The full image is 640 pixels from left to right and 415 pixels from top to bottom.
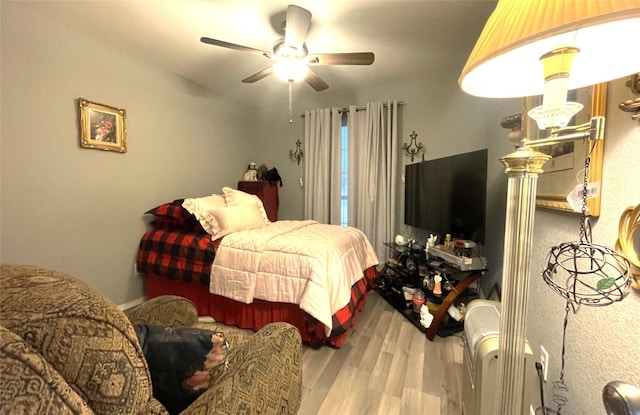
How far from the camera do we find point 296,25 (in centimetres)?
192

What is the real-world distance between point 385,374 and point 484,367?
0.84m

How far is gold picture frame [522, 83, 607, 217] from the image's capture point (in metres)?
0.81

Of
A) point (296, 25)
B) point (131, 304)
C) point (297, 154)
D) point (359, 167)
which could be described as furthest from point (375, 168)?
point (131, 304)

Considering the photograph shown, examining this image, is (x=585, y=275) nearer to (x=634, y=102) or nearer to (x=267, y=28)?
(x=634, y=102)

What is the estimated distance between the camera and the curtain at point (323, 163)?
370 cm

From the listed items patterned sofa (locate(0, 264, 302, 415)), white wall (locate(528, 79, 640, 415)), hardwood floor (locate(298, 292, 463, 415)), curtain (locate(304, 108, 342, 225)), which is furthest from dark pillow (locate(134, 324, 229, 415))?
curtain (locate(304, 108, 342, 225))

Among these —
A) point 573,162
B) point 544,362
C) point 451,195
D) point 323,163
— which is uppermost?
point 323,163

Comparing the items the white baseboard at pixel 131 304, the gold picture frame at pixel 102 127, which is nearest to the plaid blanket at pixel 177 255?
the white baseboard at pixel 131 304

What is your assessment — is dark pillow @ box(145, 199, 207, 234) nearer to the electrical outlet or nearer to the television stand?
the television stand

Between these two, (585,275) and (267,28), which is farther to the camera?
(267,28)

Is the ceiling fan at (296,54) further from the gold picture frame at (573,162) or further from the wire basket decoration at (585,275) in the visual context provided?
the wire basket decoration at (585,275)

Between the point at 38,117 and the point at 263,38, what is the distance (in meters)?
1.86

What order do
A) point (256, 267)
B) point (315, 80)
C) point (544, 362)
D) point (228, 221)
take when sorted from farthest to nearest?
point (228, 221) → point (315, 80) → point (256, 267) → point (544, 362)

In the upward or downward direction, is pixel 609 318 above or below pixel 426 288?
above
